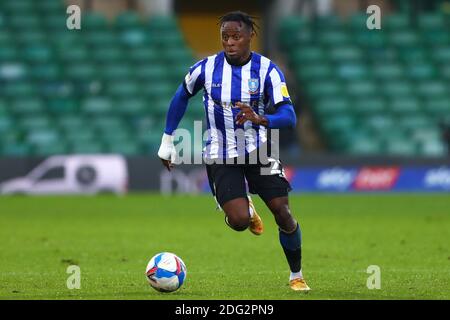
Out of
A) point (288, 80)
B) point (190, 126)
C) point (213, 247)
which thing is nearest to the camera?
point (213, 247)

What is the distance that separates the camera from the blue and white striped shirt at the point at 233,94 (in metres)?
9.21

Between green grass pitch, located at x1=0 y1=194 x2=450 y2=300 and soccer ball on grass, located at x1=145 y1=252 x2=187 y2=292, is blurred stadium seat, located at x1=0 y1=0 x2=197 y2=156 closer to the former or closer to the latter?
green grass pitch, located at x1=0 y1=194 x2=450 y2=300

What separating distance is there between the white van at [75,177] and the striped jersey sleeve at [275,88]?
1544 centimetres

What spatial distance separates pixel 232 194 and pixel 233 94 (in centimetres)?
84

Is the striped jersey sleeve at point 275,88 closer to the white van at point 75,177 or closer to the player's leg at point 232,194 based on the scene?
the player's leg at point 232,194

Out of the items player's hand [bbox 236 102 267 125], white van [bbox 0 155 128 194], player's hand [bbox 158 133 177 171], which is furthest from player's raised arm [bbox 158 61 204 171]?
white van [bbox 0 155 128 194]

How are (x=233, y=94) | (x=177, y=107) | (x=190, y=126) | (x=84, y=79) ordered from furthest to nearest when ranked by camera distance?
(x=84, y=79)
(x=190, y=126)
(x=177, y=107)
(x=233, y=94)

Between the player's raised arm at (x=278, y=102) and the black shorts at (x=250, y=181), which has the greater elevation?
the player's raised arm at (x=278, y=102)

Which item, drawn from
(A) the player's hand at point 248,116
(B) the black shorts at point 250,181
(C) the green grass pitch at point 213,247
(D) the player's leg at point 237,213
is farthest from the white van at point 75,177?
(A) the player's hand at point 248,116

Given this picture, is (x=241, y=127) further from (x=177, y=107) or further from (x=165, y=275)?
(x=165, y=275)

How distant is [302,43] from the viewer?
30.6 m

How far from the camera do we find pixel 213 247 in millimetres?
13703

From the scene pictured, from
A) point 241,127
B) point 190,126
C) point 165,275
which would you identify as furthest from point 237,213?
point 190,126

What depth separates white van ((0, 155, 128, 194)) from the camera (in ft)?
79.2
